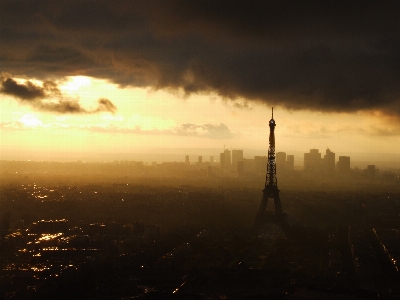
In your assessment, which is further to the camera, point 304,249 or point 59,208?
point 59,208

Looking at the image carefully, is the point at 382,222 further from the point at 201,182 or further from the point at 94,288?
the point at 201,182

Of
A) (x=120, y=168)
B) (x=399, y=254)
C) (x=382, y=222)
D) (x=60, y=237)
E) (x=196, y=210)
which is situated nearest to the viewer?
(x=399, y=254)

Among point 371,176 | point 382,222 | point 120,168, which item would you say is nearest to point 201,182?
point 371,176

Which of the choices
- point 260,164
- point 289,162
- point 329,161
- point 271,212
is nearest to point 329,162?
point 329,161

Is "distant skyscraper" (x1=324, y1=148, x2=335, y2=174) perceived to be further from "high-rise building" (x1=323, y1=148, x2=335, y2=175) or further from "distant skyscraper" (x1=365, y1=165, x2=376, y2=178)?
"distant skyscraper" (x1=365, y1=165, x2=376, y2=178)


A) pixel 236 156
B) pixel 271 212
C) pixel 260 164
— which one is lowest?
pixel 271 212

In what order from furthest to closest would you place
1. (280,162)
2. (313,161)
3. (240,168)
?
(313,161)
(280,162)
(240,168)

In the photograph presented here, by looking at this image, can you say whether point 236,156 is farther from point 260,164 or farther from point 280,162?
point 280,162

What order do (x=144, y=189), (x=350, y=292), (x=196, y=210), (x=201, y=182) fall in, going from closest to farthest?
(x=350, y=292), (x=196, y=210), (x=144, y=189), (x=201, y=182)

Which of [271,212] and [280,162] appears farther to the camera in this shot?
[280,162]

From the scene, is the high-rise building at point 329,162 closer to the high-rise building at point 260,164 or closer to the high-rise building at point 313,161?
the high-rise building at point 313,161
